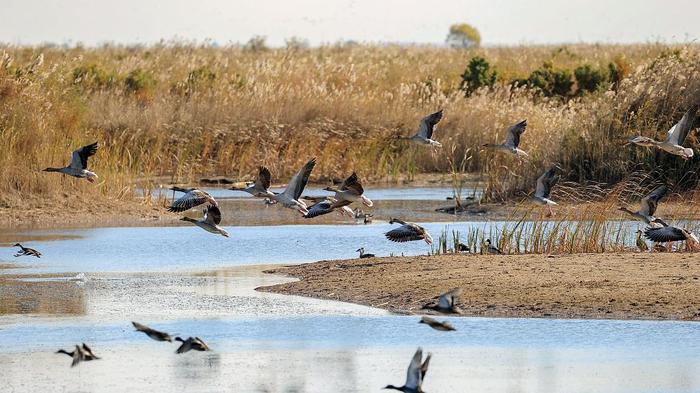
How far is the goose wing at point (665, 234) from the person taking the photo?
50.2 feet

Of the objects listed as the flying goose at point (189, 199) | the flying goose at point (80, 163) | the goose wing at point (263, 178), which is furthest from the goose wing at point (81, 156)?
the goose wing at point (263, 178)

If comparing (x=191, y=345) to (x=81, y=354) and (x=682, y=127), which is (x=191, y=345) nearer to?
(x=81, y=354)

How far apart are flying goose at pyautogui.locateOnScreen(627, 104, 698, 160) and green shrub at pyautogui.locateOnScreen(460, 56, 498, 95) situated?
960 inches

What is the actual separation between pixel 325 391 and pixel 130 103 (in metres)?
24.7

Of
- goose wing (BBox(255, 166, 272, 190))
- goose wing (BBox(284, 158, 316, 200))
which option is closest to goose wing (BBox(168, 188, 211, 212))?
goose wing (BBox(255, 166, 272, 190))

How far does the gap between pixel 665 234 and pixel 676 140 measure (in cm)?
186

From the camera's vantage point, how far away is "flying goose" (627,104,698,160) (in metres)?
15.7

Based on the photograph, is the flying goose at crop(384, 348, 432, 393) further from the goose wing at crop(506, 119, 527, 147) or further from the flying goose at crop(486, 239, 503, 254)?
the goose wing at crop(506, 119, 527, 147)

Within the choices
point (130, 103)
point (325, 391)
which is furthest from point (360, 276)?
point (130, 103)

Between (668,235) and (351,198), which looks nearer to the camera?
(351,198)

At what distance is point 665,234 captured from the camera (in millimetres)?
15500

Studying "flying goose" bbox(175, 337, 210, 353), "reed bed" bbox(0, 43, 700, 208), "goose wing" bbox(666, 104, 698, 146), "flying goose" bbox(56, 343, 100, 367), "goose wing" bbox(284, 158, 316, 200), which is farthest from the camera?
"reed bed" bbox(0, 43, 700, 208)

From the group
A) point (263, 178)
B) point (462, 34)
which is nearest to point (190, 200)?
point (263, 178)

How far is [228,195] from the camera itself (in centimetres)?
2848
